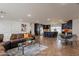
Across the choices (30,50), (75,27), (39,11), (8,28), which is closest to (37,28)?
(39,11)

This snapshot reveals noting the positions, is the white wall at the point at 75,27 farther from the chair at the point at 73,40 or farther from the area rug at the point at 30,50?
the area rug at the point at 30,50

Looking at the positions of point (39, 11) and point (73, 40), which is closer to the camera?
point (39, 11)

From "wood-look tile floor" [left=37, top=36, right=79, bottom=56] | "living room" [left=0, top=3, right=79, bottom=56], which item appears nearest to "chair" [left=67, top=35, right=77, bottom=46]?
"living room" [left=0, top=3, right=79, bottom=56]

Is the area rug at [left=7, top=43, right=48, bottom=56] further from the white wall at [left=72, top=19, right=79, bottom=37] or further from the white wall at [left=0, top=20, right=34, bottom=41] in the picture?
the white wall at [left=72, top=19, right=79, bottom=37]

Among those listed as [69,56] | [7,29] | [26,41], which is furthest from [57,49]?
[7,29]

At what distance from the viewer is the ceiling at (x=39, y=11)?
293cm

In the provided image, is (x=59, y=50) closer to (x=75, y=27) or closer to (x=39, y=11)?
(x=75, y=27)

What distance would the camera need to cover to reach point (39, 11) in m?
3.03

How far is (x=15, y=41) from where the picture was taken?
10.00ft

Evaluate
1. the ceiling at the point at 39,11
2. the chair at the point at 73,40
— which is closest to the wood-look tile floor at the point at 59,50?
the chair at the point at 73,40

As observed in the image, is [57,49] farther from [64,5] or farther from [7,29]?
[7,29]

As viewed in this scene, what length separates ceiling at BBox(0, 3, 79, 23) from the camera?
2.93 m

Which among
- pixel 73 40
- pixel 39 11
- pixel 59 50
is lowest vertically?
pixel 59 50

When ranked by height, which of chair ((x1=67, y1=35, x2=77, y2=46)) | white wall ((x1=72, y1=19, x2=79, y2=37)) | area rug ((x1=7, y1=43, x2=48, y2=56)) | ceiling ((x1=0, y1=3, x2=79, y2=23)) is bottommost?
area rug ((x1=7, y1=43, x2=48, y2=56))
